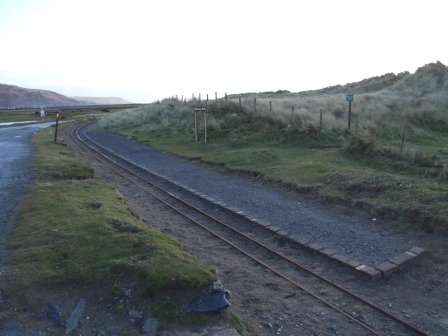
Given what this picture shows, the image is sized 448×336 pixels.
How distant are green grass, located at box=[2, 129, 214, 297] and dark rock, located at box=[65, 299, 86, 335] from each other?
18.9 inches

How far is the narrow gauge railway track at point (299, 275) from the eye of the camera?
5.85 m

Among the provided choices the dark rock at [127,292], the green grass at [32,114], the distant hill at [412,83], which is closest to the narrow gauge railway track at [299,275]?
the dark rock at [127,292]

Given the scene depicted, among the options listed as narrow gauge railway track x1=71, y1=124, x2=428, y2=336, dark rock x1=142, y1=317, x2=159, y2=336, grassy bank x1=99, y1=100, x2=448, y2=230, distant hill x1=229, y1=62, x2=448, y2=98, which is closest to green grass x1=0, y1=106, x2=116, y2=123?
distant hill x1=229, y1=62, x2=448, y2=98

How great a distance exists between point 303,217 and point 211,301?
16.2 feet

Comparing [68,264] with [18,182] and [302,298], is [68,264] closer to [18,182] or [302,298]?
[302,298]

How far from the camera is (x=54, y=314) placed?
18.1 feet

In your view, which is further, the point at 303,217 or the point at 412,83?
the point at 412,83

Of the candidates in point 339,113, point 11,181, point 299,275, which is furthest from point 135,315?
point 339,113

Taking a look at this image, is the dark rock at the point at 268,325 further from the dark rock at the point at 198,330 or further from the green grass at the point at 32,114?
the green grass at the point at 32,114

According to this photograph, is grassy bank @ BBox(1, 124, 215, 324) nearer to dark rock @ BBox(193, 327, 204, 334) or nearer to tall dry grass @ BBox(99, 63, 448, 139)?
dark rock @ BBox(193, 327, 204, 334)

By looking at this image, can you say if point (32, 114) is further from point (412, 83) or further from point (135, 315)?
point (135, 315)

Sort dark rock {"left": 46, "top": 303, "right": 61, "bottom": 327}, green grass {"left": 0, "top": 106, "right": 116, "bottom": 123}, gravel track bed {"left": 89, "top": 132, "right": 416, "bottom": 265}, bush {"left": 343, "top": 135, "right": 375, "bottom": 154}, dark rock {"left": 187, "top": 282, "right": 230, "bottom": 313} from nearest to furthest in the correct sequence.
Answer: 1. dark rock {"left": 46, "top": 303, "right": 61, "bottom": 327}
2. dark rock {"left": 187, "top": 282, "right": 230, "bottom": 313}
3. gravel track bed {"left": 89, "top": 132, "right": 416, "bottom": 265}
4. bush {"left": 343, "top": 135, "right": 375, "bottom": 154}
5. green grass {"left": 0, "top": 106, "right": 116, "bottom": 123}

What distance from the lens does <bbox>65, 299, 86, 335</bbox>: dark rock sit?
529cm

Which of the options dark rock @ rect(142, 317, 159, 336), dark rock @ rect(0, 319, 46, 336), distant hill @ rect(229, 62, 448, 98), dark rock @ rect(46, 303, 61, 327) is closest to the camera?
dark rock @ rect(0, 319, 46, 336)
